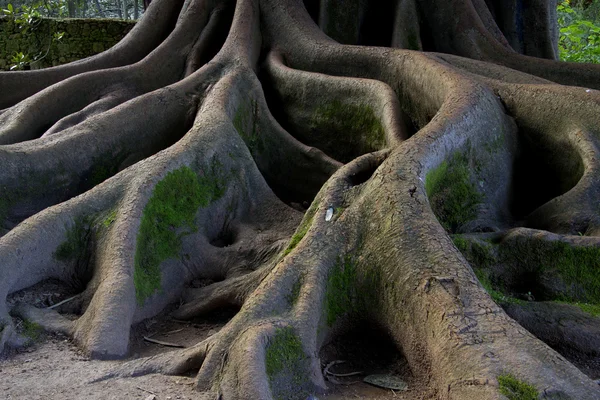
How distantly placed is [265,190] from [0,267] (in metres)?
1.99

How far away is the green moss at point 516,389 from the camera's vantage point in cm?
260

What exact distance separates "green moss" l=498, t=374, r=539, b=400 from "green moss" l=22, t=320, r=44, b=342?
242 centimetres

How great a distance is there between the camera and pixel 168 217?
4.42m

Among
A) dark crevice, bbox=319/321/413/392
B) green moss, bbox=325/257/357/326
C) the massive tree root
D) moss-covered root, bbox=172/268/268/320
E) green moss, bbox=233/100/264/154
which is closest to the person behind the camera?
the massive tree root

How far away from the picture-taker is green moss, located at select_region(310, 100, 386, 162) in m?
5.27

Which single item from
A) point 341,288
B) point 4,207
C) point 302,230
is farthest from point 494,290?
point 4,207

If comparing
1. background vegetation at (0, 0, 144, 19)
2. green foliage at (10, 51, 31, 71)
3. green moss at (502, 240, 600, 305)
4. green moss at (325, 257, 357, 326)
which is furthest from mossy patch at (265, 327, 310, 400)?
background vegetation at (0, 0, 144, 19)

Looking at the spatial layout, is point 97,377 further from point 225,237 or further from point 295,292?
point 225,237

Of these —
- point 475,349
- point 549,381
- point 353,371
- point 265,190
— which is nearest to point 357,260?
point 353,371

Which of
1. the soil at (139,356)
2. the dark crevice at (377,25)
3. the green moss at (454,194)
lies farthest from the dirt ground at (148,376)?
the dark crevice at (377,25)

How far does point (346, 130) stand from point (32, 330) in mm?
2909

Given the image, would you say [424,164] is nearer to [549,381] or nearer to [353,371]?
[353,371]

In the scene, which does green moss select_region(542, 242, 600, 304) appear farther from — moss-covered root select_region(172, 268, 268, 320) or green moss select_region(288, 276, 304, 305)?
moss-covered root select_region(172, 268, 268, 320)

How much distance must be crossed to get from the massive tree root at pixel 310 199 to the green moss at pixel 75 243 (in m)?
0.01
